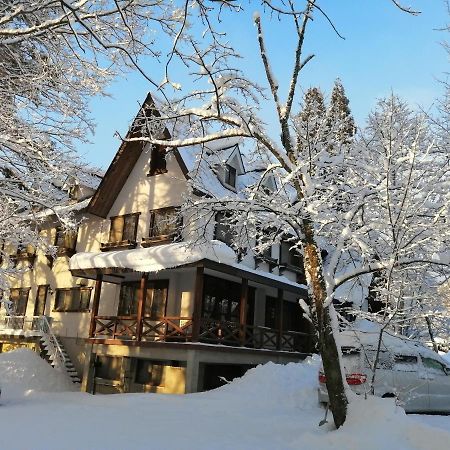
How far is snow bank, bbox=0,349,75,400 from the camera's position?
1997 cm

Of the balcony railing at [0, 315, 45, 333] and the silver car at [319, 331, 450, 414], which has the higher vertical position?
the balcony railing at [0, 315, 45, 333]

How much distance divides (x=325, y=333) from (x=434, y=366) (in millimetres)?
5727

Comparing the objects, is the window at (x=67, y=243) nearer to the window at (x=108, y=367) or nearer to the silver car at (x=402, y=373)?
the window at (x=108, y=367)

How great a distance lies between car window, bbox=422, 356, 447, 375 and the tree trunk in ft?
17.3

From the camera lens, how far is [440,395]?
12.6 m

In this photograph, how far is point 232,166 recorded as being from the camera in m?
Answer: 22.0

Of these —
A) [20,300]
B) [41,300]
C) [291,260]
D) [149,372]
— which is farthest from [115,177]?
[20,300]

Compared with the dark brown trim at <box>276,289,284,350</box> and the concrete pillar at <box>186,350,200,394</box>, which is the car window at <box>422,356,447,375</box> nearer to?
the concrete pillar at <box>186,350,200,394</box>

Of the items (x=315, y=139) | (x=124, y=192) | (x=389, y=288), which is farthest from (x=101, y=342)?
(x=389, y=288)

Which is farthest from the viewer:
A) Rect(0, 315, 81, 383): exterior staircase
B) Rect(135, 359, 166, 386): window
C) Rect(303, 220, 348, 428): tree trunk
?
Rect(0, 315, 81, 383): exterior staircase

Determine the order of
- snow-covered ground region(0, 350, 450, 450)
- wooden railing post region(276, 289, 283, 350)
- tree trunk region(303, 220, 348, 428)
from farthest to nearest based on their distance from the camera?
wooden railing post region(276, 289, 283, 350) < tree trunk region(303, 220, 348, 428) < snow-covered ground region(0, 350, 450, 450)

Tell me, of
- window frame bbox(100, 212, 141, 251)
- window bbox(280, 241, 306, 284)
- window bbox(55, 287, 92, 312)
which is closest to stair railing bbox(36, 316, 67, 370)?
window bbox(55, 287, 92, 312)

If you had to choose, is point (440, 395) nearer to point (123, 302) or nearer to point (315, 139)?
point (315, 139)

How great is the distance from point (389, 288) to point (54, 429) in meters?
7.24
